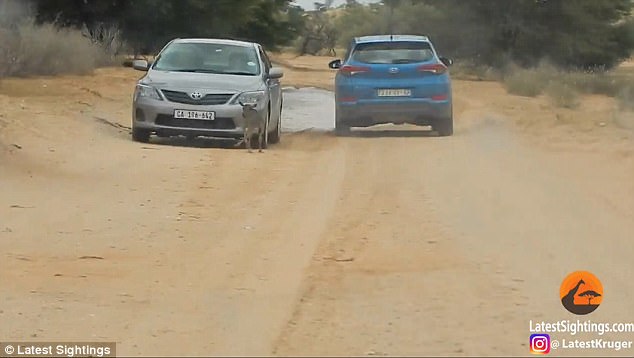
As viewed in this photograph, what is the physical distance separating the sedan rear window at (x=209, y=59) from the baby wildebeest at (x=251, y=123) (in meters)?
1.12

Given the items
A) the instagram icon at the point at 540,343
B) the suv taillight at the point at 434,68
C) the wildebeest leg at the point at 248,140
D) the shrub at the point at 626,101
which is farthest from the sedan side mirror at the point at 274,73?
the instagram icon at the point at 540,343

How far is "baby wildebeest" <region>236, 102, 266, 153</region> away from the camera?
594 inches

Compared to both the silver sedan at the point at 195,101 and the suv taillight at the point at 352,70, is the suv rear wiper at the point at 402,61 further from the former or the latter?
the silver sedan at the point at 195,101

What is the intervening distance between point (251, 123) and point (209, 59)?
1.70 meters

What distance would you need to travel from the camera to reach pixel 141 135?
51.0ft

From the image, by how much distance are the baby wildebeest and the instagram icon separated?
9288 mm

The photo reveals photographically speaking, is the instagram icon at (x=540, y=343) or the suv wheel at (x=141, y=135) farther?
the suv wheel at (x=141, y=135)

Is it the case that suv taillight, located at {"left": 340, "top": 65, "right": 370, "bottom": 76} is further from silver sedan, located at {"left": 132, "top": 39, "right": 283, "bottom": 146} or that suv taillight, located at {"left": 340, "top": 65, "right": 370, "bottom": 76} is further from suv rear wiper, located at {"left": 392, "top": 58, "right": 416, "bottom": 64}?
silver sedan, located at {"left": 132, "top": 39, "right": 283, "bottom": 146}

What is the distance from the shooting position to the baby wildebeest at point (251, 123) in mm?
15086

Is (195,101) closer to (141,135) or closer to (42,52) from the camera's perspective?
(141,135)

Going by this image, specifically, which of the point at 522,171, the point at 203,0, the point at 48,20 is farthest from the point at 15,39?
the point at 522,171

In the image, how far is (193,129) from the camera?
1521 cm

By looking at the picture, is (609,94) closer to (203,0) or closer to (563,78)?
(563,78)

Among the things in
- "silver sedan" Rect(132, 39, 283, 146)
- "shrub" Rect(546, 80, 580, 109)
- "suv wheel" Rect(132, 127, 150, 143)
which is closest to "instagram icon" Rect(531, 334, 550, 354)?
"silver sedan" Rect(132, 39, 283, 146)
